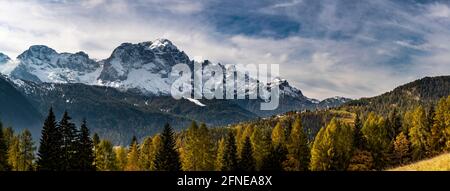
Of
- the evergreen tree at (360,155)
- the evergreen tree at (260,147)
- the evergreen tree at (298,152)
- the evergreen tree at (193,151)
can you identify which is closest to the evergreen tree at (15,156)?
the evergreen tree at (193,151)

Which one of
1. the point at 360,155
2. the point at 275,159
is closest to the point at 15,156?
the point at 275,159

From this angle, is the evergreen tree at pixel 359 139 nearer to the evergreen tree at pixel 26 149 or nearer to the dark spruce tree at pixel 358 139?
the dark spruce tree at pixel 358 139

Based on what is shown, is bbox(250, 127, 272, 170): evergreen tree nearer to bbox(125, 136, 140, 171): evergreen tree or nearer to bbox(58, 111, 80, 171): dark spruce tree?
bbox(125, 136, 140, 171): evergreen tree

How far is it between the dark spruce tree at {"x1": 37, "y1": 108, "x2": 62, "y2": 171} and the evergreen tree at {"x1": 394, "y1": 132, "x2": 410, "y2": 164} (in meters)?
76.4

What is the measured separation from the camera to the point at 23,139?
4254 inches

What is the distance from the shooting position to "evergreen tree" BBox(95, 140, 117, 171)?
110m

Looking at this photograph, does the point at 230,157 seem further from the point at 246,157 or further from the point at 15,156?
the point at 15,156

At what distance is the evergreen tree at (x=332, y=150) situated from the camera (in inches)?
4190

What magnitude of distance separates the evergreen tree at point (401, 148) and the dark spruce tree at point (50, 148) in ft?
251

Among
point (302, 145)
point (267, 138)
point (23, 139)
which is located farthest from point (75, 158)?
point (302, 145)

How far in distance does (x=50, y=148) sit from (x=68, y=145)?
450 cm
